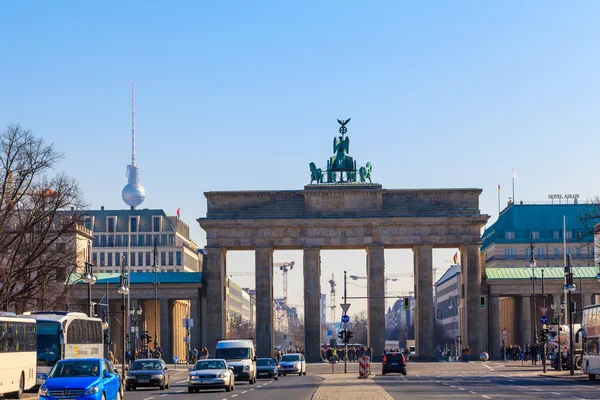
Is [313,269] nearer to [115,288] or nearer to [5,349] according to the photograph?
[115,288]

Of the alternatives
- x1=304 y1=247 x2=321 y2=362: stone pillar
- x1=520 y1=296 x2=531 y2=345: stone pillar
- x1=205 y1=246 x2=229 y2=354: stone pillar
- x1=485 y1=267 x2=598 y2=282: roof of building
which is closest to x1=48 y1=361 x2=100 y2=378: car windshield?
x1=304 y1=247 x2=321 y2=362: stone pillar

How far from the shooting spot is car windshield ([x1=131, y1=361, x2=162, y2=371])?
61.4m

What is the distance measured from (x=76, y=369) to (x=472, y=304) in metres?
83.5

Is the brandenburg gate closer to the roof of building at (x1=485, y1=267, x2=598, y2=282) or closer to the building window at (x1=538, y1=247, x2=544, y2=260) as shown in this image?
the roof of building at (x1=485, y1=267, x2=598, y2=282)

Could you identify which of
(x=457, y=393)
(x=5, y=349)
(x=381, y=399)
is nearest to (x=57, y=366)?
(x=5, y=349)

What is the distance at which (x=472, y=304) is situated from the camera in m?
119

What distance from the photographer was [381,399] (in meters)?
43.1

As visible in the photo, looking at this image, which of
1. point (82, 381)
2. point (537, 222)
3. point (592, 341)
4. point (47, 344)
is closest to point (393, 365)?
point (592, 341)

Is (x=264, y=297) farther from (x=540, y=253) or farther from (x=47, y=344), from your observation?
(x=540, y=253)

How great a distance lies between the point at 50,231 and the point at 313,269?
44679 millimetres

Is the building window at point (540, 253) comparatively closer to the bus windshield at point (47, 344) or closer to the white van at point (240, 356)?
A: the white van at point (240, 356)

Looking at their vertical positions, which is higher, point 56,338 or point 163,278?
point 163,278

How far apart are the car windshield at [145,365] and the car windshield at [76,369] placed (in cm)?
2249

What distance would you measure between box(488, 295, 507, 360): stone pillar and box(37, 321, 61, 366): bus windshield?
71.0 m
